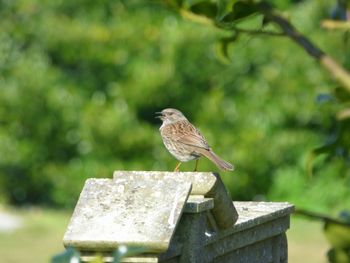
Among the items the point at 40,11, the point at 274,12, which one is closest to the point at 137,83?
the point at 40,11

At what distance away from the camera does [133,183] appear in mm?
3047

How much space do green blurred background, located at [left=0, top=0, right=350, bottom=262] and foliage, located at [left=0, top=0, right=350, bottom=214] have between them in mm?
17

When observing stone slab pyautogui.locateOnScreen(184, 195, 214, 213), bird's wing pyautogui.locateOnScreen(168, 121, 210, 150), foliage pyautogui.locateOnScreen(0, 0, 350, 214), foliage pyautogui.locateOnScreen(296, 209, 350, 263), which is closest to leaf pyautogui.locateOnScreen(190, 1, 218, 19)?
foliage pyautogui.locateOnScreen(296, 209, 350, 263)

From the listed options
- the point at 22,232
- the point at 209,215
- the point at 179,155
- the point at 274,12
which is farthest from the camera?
the point at 22,232

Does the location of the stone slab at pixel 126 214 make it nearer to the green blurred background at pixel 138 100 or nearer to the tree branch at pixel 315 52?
the tree branch at pixel 315 52

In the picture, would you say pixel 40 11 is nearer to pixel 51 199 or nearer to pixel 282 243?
pixel 51 199

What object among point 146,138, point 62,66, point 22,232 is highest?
point 62,66

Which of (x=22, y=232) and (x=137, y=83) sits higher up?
(x=137, y=83)

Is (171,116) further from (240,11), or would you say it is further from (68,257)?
(68,257)

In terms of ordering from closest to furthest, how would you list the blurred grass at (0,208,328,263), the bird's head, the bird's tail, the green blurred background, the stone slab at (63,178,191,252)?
1. the stone slab at (63,178,191,252)
2. the bird's tail
3. the bird's head
4. the blurred grass at (0,208,328,263)
5. the green blurred background

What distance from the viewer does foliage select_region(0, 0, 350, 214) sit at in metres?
14.4

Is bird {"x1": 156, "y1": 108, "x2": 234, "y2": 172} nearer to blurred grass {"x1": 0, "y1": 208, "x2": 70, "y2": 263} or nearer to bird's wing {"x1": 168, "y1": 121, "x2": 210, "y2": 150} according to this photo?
bird's wing {"x1": 168, "y1": 121, "x2": 210, "y2": 150}

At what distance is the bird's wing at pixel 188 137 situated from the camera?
5.62m

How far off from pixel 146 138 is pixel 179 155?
8846mm
